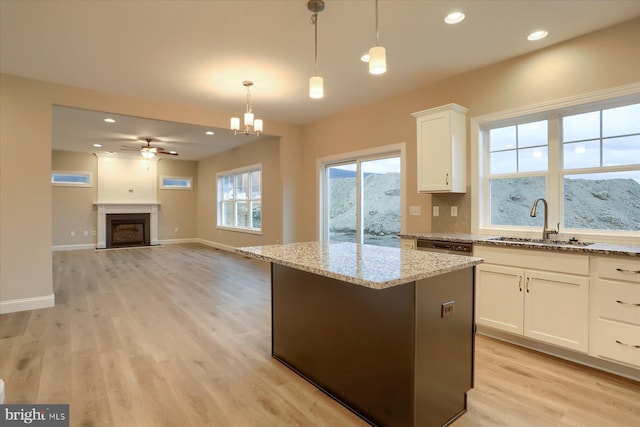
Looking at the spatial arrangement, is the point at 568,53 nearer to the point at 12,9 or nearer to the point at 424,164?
the point at 424,164

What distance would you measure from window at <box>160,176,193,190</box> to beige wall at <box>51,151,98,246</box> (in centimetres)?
180

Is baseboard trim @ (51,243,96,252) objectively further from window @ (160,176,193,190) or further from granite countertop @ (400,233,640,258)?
granite countertop @ (400,233,640,258)

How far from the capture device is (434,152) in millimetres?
3617

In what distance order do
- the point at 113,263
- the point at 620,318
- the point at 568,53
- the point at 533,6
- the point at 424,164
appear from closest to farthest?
1. the point at 620,318
2. the point at 533,6
3. the point at 568,53
4. the point at 424,164
5. the point at 113,263

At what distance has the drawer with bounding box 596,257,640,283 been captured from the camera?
219 cm

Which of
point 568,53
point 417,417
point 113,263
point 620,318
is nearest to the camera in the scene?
point 417,417

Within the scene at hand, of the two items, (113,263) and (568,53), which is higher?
(568,53)

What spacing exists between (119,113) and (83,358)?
3.28 metres

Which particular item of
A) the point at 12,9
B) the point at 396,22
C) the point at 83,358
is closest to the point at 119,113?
the point at 12,9

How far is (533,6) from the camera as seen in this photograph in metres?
2.49

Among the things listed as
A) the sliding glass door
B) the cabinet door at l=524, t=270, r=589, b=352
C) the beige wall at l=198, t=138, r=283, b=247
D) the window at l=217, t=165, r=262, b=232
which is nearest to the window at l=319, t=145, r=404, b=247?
the sliding glass door

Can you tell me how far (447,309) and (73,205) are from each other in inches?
412

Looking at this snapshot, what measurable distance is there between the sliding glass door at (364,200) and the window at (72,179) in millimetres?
7486

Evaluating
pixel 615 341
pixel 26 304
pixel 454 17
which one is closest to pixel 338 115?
pixel 454 17
